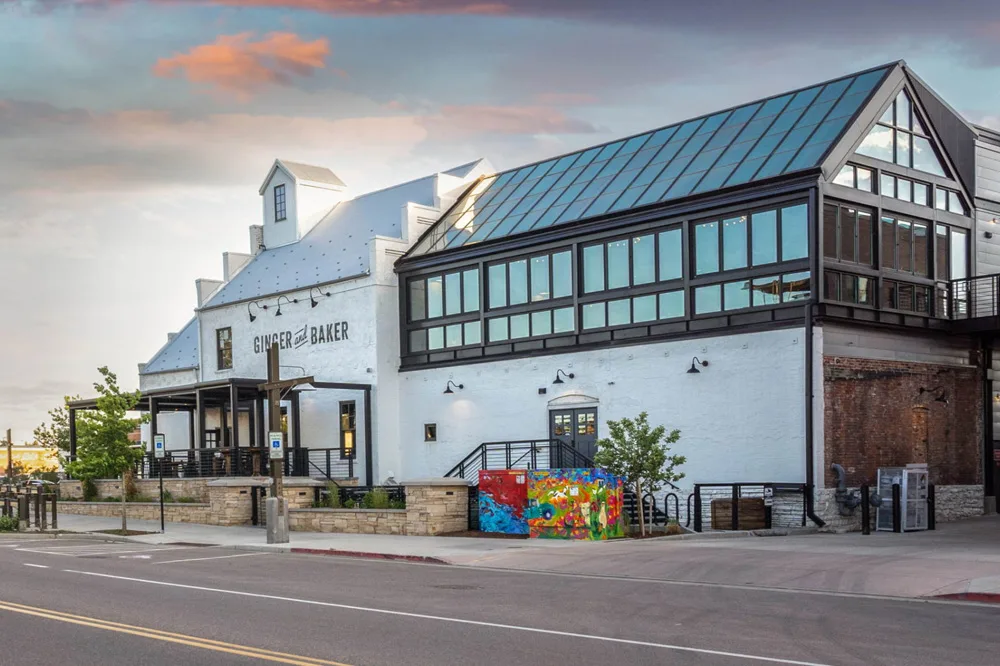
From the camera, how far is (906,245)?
2823 cm

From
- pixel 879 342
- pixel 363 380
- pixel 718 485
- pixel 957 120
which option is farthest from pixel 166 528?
pixel 957 120

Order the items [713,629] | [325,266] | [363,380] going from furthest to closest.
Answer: [325,266], [363,380], [713,629]

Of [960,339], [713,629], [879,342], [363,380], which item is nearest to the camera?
[713,629]

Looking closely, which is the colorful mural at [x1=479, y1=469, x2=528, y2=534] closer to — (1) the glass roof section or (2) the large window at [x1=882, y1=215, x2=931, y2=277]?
(1) the glass roof section

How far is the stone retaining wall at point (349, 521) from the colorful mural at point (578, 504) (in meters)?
4.02

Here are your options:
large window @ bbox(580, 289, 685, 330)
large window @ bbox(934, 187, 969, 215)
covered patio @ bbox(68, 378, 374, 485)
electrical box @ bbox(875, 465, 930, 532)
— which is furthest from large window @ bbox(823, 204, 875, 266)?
covered patio @ bbox(68, 378, 374, 485)

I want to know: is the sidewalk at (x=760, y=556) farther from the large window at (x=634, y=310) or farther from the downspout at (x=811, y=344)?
the large window at (x=634, y=310)

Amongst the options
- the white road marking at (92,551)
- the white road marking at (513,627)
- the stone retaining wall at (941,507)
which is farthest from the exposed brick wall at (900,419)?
the white road marking at (92,551)

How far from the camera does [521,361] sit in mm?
32375

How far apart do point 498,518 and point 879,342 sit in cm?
1039

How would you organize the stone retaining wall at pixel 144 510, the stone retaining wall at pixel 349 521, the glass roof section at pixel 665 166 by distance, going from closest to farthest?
the stone retaining wall at pixel 349 521, the glass roof section at pixel 665 166, the stone retaining wall at pixel 144 510

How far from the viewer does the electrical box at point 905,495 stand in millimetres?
24438

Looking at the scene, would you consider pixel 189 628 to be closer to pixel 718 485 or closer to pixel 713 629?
pixel 713 629

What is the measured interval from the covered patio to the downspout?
15.7 metres
